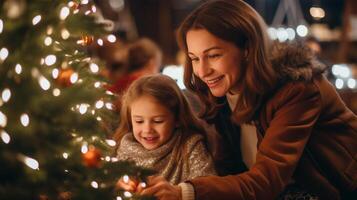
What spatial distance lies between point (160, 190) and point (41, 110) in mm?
586

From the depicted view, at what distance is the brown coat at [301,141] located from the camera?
6.64ft

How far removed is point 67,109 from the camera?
1.45m

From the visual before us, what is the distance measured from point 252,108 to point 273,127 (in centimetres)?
13

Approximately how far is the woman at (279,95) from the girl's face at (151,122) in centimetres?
22

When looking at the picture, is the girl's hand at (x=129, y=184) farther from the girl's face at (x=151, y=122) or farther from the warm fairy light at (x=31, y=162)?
the warm fairy light at (x=31, y=162)

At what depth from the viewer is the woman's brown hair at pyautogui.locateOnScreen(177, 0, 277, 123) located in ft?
7.09

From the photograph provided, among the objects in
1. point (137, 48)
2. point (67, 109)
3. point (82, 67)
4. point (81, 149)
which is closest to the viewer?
point (67, 109)

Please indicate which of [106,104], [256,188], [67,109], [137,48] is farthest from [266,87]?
[137,48]

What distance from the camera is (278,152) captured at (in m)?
2.06

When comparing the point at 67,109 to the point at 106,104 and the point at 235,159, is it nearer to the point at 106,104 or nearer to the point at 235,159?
the point at 106,104

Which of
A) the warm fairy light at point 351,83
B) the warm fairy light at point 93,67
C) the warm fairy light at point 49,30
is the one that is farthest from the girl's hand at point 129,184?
the warm fairy light at point 351,83

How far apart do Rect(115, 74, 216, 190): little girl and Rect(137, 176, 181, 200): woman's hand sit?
0.36m

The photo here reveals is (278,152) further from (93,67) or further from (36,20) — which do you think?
(36,20)

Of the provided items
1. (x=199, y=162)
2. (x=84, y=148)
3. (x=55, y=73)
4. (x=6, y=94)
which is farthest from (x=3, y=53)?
(x=199, y=162)
